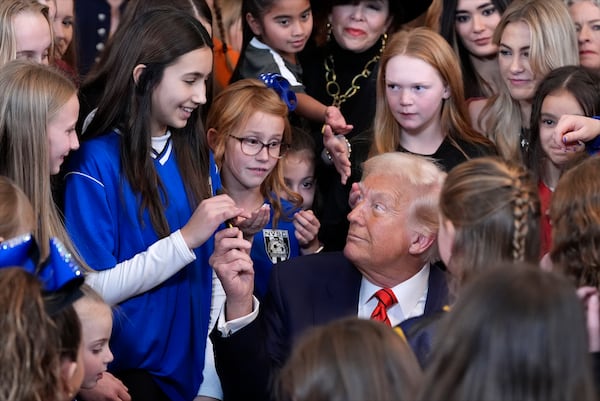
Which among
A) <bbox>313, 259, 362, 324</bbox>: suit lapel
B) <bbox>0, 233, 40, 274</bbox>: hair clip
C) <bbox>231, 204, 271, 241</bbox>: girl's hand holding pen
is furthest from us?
<bbox>231, 204, 271, 241</bbox>: girl's hand holding pen

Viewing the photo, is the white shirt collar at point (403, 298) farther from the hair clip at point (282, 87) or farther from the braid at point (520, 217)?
the hair clip at point (282, 87)

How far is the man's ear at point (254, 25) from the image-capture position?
14.3 ft

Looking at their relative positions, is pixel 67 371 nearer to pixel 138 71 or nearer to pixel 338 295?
pixel 338 295

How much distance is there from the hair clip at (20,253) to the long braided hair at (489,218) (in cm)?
95

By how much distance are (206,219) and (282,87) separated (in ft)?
3.11

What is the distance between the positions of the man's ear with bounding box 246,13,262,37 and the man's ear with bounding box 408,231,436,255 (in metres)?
1.51

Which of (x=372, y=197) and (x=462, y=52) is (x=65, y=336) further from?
(x=462, y=52)

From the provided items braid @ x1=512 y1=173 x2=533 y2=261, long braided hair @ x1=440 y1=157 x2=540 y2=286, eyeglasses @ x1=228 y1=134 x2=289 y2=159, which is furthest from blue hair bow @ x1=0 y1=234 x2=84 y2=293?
eyeglasses @ x1=228 y1=134 x2=289 y2=159

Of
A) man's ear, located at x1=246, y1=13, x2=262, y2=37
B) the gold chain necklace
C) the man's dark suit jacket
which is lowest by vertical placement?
the man's dark suit jacket

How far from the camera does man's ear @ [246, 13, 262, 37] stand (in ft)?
14.3

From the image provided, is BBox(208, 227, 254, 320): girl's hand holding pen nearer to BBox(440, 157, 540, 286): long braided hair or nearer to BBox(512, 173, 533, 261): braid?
BBox(440, 157, 540, 286): long braided hair

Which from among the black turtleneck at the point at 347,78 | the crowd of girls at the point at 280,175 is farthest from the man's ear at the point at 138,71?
the black turtleneck at the point at 347,78

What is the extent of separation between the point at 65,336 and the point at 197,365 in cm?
121

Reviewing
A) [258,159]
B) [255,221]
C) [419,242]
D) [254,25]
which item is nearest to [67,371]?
[419,242]
